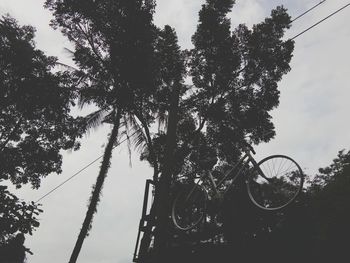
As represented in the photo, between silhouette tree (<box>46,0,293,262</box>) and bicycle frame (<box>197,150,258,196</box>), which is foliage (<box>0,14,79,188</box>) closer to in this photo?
silhouette tree (<box>46,0,293,262</box>)

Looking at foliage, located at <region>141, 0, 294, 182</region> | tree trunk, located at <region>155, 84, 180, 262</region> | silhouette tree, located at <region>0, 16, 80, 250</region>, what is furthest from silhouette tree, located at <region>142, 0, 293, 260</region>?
tree trunk, located at <region>155, 84, 180, 262</region>

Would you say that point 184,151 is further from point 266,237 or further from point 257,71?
point 266,237

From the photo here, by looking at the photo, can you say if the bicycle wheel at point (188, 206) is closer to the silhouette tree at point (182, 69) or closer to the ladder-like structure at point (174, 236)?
the ladder-like structure at point (174, 236)

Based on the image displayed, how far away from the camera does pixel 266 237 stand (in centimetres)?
714

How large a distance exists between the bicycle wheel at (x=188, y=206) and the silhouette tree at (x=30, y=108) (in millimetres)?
9494

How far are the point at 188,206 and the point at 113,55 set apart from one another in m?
10.0

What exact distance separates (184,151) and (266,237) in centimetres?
1093

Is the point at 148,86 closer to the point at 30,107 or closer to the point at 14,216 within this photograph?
the point at 30,107

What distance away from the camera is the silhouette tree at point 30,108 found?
61.6 feet

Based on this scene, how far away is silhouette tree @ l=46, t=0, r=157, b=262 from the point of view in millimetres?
16656

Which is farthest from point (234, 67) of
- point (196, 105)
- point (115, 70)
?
point (115, 70)

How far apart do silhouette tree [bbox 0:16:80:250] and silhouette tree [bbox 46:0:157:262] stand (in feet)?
4.42

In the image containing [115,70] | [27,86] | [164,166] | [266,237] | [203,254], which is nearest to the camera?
[164,166]

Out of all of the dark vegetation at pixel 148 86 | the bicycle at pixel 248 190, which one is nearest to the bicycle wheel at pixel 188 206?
the bicycle at pixel 248 190
